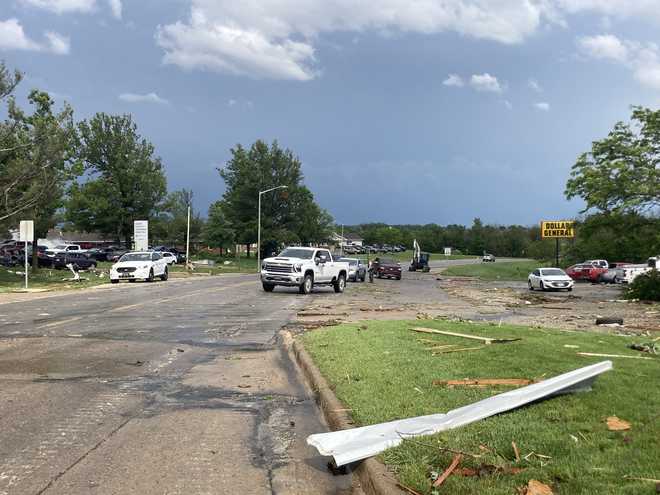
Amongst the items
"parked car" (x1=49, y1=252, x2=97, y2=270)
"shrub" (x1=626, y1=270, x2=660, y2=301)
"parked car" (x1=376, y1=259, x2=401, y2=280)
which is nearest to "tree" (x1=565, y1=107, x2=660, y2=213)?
"shrub" (x1=626, y1=270, x2=660, y2=301)

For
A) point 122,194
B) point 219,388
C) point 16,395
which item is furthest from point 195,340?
Result: point 122,194

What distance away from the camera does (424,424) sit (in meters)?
5.68

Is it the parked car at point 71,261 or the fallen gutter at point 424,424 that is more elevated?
the fallen gutter at point 424,424

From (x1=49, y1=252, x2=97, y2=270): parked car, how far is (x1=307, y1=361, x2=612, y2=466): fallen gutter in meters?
48.5

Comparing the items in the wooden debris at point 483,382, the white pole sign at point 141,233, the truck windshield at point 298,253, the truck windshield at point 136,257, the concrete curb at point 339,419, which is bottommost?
the concrete curb at point 339,419

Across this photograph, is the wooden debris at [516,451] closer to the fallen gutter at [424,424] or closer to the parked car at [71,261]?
the fallen gutter at [424,424]

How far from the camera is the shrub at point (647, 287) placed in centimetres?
3053

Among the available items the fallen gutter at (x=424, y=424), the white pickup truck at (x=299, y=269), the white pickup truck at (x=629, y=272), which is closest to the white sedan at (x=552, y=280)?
the white pickup truck at (x=629, y=272)

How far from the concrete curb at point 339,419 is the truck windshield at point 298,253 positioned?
688 inches

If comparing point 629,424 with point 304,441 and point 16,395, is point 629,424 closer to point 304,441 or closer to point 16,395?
point 304,441

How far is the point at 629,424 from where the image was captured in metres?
5.39

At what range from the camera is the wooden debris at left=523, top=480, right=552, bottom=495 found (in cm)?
412

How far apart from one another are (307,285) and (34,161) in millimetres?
17343

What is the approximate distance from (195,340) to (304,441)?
287 inches
